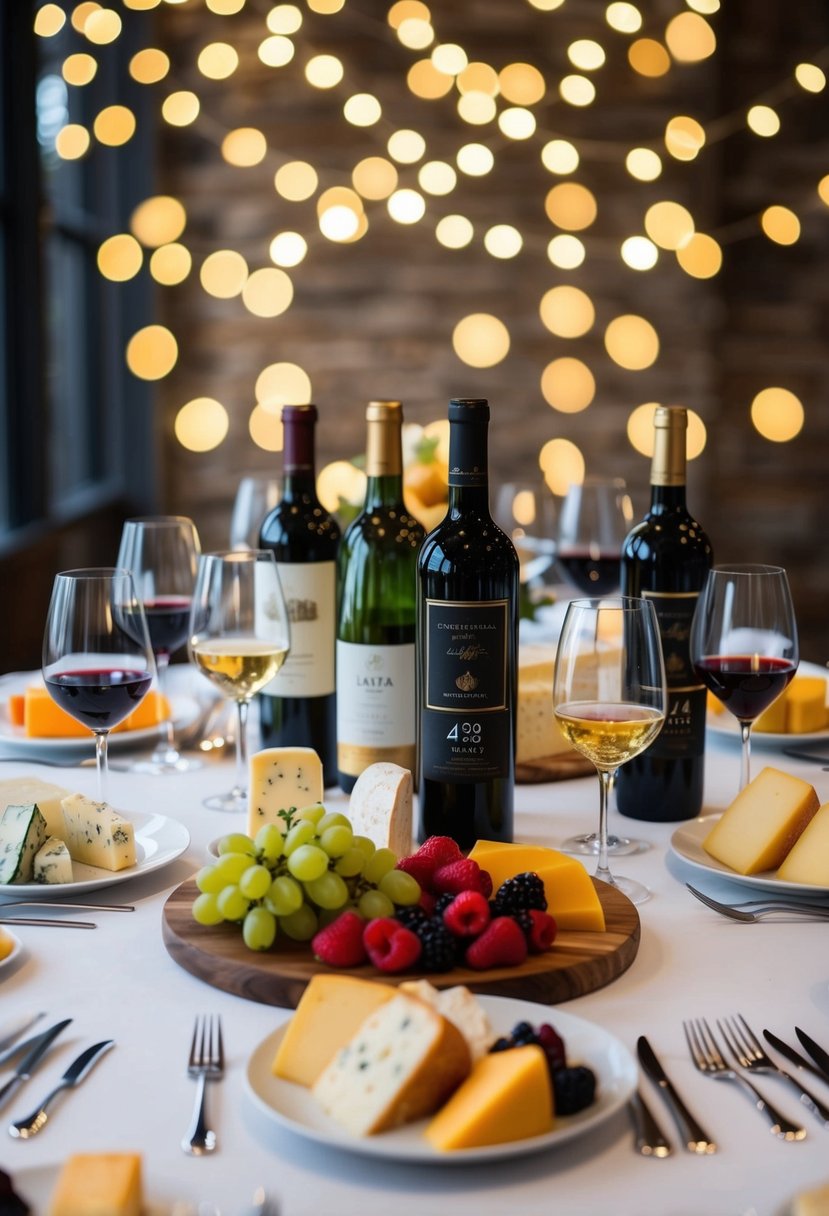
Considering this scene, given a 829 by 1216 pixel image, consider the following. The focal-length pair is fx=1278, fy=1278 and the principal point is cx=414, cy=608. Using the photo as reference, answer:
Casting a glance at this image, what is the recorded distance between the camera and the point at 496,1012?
2.82 ft

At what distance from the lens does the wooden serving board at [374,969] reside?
0.93 m

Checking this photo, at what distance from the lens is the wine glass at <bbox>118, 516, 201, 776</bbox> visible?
164cm

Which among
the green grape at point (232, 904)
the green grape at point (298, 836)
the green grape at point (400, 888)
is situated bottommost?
the green grape at point (232, 904)

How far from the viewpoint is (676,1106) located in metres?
0.78

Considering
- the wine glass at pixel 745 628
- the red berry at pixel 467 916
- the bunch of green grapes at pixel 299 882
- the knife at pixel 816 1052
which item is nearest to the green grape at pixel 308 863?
the bunch of green grapes at pixel 299 882

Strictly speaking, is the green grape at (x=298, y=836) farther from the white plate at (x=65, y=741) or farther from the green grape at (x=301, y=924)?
the white plate at (x=65, y=741)

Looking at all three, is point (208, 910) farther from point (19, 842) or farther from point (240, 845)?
point (19, 842)

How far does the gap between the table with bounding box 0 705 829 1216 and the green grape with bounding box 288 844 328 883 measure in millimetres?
101

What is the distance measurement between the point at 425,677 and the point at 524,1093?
521mm

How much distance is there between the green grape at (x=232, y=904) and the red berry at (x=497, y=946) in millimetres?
181

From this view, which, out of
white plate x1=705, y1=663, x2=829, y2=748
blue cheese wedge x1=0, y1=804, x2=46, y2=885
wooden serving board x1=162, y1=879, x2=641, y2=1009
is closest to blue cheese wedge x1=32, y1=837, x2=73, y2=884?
blue cheese wedge x1=0, y1=804, x2=46, y2=885

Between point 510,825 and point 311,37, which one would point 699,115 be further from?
point 510,825

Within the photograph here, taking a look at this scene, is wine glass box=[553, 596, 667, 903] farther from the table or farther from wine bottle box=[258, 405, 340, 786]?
wine bottle box=[258, 405, 340, 786]

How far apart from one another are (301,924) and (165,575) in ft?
2.56
